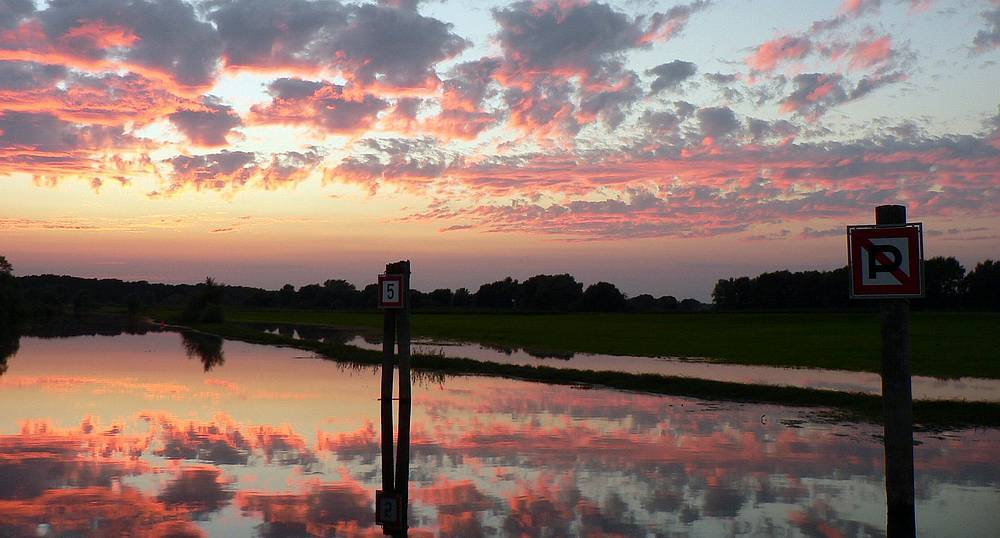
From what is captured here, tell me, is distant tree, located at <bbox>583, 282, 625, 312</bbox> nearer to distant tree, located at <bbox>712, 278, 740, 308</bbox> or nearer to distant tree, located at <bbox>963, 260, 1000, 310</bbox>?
distant tree, located at <bbox>712, 278, 740, 308</bbox>

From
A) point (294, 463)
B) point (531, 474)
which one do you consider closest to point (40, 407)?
point (294, 463)

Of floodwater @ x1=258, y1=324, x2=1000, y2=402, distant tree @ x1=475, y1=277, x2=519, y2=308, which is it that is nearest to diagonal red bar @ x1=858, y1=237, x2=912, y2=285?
floodwater @ x1=258, y1=324, x2=1000, y2=402

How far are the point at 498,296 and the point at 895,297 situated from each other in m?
179

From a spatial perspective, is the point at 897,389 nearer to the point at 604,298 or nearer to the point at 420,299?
the point at 604,298

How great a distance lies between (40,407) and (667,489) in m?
14.2

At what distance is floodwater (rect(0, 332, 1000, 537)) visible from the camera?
373 inches

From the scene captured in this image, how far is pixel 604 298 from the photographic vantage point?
154m

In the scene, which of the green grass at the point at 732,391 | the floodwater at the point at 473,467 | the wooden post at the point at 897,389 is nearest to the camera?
the wooden post at the point at 897,389

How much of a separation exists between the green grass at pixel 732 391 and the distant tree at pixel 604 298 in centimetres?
11900

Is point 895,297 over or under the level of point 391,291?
under

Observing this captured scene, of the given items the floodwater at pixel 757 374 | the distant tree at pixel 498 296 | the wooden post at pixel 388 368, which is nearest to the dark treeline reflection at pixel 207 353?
the floodwater at pixel 757 374

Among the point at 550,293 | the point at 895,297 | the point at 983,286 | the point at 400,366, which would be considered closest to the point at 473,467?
the point at 400,366

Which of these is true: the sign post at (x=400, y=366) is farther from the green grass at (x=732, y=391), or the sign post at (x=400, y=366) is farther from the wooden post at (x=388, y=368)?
the green grass at (x=732, y=391)

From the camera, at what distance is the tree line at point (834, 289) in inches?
4975
